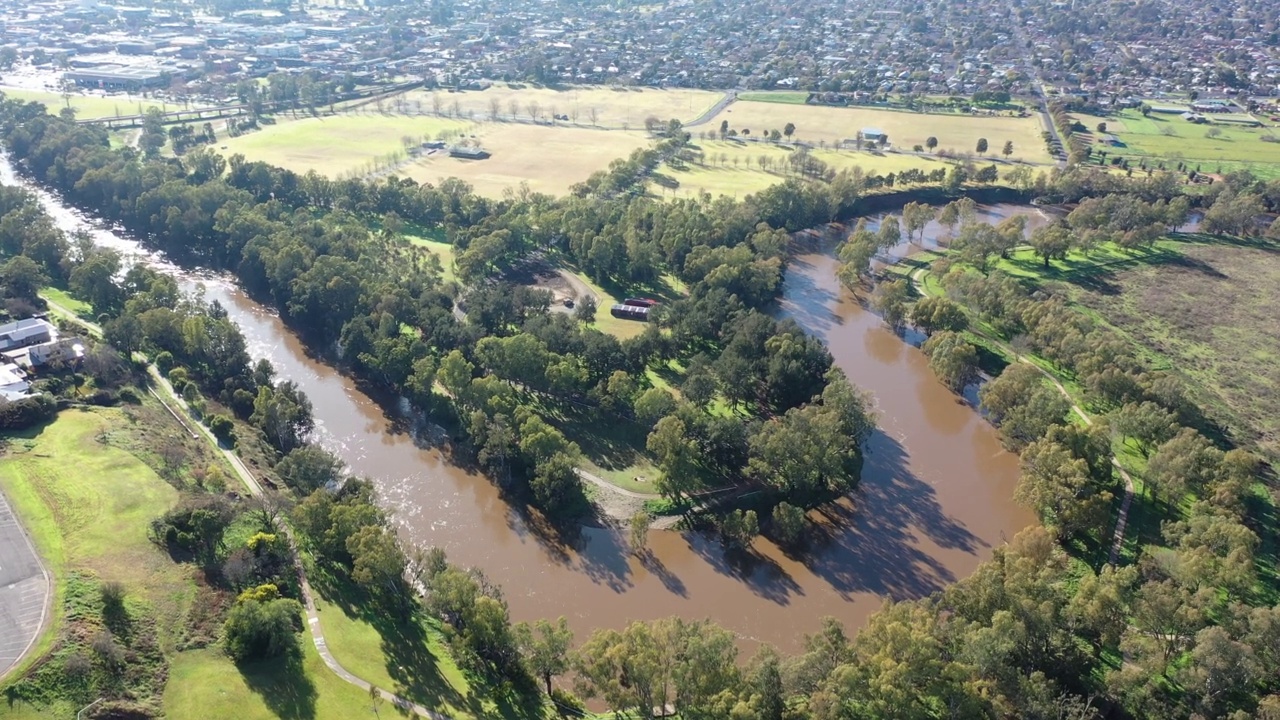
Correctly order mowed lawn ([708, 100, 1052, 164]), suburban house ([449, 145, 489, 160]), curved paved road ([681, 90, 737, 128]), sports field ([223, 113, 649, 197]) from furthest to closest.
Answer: curved paved road ([681, 90, 737, 128])
mowed lawn ([708, 100, 1052, 164])
suburban house ([449, 145, 489, 160])
sports field ([223, 113, 649, 197])

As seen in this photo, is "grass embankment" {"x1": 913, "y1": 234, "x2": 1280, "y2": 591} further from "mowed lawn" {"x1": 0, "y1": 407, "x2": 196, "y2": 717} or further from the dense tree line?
"mowed lawn" {"x1": 0, "y1": 407, "x2": 196, "y2": 717}

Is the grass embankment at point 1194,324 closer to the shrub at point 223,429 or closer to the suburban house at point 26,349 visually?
the shrub at point 223,429

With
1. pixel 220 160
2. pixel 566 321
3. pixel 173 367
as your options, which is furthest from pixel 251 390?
pixel 220 160

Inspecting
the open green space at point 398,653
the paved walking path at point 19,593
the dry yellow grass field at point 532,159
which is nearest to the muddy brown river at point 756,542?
the open green space at point 398,653

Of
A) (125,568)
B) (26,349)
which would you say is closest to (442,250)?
(26,349)

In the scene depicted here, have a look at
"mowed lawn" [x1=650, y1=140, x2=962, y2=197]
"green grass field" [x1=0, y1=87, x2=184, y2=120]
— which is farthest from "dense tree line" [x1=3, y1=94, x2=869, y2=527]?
"green grass field" [x1=0, y1=87, x2=184, y2=120]
